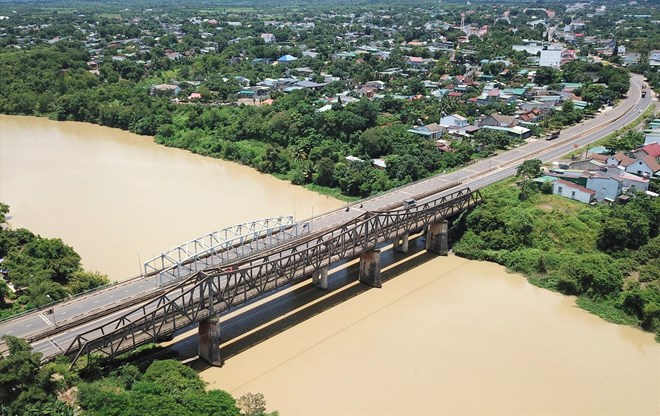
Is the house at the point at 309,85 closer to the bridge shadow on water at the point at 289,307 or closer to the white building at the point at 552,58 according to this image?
the white building at the point at 552,58

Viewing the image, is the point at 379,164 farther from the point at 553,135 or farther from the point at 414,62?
the point at 414,62

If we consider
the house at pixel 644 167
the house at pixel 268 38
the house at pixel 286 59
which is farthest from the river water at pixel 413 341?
the house at pixel 268 38

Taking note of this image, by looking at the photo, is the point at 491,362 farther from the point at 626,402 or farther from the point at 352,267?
the point at 352,267

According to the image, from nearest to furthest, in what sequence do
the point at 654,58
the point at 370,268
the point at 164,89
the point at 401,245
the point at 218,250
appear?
the point at 218,250 < the point at 370,268 < the point at 401,245 < the point at 164,89 < the point at 654,58

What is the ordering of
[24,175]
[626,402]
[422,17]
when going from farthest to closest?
[422,17] → [24,175] → [626,402]

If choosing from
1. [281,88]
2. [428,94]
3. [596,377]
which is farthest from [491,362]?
[281,88]

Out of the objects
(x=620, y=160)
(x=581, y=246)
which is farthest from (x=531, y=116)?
(x=581, y=246)

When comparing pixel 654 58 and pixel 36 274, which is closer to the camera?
pixel 36 274
